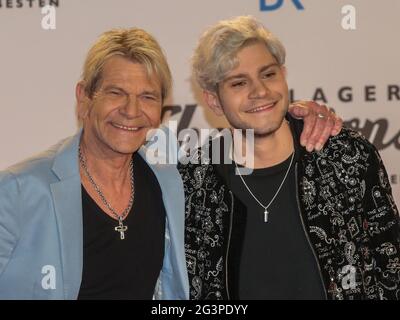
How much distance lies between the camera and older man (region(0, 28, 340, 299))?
2102 millimetres

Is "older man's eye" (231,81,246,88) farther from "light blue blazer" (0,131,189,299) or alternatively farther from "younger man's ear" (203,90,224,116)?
"light blue blazer" (0,131,189,299)

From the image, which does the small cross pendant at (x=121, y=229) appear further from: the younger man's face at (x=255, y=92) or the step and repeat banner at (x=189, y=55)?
the step and repeat banner at (x=189, y=55)

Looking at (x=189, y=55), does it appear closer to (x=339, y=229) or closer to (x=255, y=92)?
(x=255, y=92)

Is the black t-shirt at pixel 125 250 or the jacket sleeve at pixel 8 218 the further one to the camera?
the black t-shirt at pixel 125 250

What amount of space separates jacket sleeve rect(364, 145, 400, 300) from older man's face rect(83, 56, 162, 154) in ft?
2.27

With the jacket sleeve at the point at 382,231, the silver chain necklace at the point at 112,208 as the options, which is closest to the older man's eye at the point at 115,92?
the silver chain necklace at the point at 112,208

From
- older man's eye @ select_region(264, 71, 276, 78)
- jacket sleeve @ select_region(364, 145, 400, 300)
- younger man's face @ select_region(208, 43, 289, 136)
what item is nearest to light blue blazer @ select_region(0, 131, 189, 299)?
younger man's face @ select_region(208, 43, 289, 136)

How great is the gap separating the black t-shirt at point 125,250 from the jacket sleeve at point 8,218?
8.3 inches

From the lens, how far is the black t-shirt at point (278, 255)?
2227 mm

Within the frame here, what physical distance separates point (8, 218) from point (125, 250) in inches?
14.3

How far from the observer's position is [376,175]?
2.26 meters

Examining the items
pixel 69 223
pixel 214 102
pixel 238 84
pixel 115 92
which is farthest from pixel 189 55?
pixel 69 223

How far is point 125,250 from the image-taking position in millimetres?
2232
